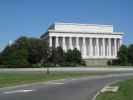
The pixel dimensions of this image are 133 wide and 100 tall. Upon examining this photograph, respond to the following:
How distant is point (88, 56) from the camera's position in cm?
18012

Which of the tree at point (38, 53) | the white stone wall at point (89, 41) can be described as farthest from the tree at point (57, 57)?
the white stone wall at point (89, 41)

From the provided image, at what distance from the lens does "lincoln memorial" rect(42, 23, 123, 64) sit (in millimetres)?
176500

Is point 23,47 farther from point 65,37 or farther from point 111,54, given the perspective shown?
point 111,54

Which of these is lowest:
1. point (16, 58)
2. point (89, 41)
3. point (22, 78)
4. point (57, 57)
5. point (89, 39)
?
point (22, 78)

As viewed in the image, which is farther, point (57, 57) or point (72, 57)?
point (72, 57)

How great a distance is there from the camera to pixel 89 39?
181 meters

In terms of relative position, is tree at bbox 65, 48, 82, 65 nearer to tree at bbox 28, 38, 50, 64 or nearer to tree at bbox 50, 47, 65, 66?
tree at bbox 50, 47, 65, 66

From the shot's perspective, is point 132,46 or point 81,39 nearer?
point 132,46

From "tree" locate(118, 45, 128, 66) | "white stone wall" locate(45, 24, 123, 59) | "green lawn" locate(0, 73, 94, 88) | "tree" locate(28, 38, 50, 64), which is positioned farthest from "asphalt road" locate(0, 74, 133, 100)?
"white stone wall" locate(45, 24, 123, 59)

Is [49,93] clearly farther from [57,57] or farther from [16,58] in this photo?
[57,57]

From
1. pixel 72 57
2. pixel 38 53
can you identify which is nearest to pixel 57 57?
pixel 38 53

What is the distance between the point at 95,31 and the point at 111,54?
12820 millimetres

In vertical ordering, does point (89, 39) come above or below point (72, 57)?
above

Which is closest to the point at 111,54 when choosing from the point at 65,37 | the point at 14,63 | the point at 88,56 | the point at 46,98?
the point at 88,56
